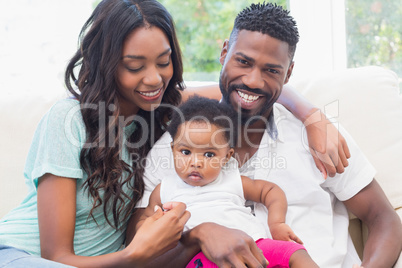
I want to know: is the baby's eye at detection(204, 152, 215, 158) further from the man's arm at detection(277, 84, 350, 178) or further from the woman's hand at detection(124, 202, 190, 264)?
the man's arm at detection(277, 84, 350, 178)

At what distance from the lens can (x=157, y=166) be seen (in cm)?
170

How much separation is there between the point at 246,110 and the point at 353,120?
1.63ft

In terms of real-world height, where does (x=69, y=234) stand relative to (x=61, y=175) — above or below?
below

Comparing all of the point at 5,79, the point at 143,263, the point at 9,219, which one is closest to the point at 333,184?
the point at 143,263

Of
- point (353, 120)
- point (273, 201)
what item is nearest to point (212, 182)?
point (273, 201)

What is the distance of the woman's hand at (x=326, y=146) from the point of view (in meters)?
1.56

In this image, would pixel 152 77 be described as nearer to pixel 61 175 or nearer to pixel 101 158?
pixel 101 158

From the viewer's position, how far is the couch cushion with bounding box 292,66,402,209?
1.84m

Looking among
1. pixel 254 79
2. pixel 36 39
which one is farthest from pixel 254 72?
pixel 36 39

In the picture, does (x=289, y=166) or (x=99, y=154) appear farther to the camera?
(x=289, y=166)

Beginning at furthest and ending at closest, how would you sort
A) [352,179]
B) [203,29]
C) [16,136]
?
[203,29], [16,136], [352,179]

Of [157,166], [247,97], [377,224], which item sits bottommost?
[377,224]

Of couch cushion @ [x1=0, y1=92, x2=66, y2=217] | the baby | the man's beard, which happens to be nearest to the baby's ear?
the baby

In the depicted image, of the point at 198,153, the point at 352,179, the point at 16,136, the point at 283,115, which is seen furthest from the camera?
the point at 16,136
